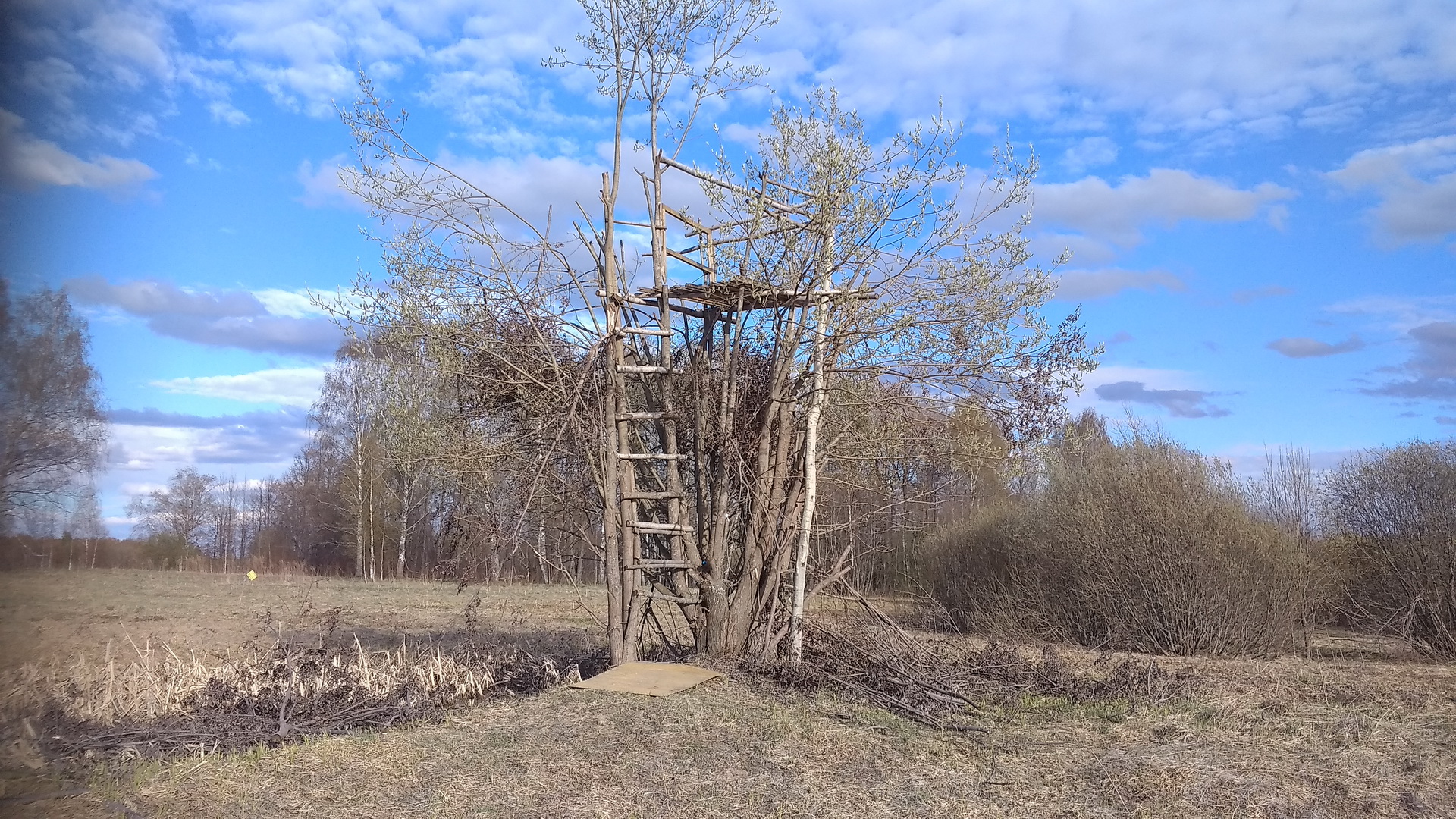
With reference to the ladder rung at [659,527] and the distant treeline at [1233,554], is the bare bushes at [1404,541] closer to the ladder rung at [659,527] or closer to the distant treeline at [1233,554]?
the distant treeline at [1233,554]

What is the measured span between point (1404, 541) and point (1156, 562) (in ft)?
11.6

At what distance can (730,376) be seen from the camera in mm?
9727

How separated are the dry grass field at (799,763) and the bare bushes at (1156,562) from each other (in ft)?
16.7

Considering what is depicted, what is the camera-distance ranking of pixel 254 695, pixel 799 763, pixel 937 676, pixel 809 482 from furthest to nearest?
1. pixel 809 482
2. pixel 937 676
3. pixel 254 695
4. pixel 799 763

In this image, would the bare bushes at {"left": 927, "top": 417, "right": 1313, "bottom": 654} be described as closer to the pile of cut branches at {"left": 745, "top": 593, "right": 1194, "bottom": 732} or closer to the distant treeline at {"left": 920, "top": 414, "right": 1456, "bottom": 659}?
the distant treeline at {"left": 920, "top": 414, "right": 1456, "bottom": 659}

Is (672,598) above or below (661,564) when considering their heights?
below

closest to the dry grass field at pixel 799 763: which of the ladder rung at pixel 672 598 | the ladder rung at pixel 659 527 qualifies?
the ladder rung at pixel 672 598

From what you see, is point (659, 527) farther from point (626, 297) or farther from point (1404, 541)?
point (1404, 541)

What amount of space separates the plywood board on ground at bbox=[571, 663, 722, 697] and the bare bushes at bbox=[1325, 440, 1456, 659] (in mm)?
11064

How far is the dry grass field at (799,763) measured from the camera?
5.54 metres

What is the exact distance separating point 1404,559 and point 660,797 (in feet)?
43.4

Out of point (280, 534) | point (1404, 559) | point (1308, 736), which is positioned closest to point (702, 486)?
point (1308, 736)

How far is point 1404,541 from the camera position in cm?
1442

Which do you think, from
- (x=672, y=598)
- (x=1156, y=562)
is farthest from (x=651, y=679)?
(x=1156, y=562)
